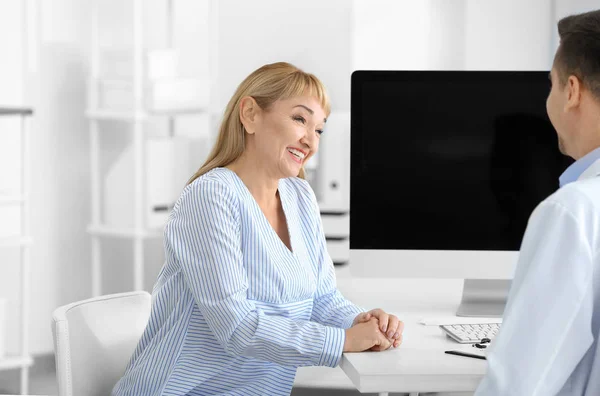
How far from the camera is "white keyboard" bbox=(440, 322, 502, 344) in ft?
5.51

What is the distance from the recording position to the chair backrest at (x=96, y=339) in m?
1.69

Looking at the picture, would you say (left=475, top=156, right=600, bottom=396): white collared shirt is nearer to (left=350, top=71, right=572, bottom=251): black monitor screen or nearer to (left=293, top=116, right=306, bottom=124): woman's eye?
(left=293, top=116, right=306, bottom=124): woman's eye

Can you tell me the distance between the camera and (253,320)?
158 centimetres

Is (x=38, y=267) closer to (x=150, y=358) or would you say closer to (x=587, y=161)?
(x=150, y=358)

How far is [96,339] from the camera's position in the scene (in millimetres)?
1776

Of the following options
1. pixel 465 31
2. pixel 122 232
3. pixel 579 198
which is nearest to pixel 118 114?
pixel 122 232

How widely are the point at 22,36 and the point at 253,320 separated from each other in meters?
2.73

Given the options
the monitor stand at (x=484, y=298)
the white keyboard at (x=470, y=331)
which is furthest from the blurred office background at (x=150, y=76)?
the white keyboard at (x=470, y=331)

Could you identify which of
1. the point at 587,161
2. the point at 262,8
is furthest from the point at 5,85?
the point at 587,161

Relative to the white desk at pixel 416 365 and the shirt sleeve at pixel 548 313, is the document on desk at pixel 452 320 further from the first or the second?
the shirt sleeve at pixel 548 313

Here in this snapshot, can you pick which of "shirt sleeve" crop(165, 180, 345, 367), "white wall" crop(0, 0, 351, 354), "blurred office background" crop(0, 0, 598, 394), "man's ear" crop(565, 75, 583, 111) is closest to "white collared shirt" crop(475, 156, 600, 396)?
"man's ear" crop(565, 75, 583, 111)

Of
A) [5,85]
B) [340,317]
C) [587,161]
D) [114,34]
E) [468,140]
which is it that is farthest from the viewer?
[114,34]

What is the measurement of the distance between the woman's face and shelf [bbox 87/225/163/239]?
7.48ft

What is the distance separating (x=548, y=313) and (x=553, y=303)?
13 millimetres
